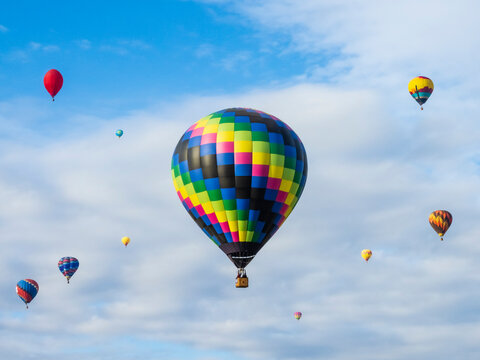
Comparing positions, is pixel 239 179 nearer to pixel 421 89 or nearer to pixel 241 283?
pixel 241 283

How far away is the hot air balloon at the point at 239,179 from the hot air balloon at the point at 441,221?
852 inches

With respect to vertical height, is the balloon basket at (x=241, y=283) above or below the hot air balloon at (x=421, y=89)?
below

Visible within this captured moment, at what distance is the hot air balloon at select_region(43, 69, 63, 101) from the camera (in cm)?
6209

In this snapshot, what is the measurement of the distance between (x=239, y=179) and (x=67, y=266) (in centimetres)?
3280

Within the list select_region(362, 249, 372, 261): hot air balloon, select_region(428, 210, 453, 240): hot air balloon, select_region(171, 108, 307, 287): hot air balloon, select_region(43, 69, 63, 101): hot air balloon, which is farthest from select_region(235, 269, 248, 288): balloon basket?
select_region(362, 249, 372, 261): hot air balloon

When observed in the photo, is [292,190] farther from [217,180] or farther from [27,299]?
[27,299]

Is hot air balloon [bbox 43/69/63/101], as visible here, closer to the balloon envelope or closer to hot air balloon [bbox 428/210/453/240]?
the balloon envelope

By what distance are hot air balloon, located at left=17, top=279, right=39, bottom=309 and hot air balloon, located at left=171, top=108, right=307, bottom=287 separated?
32774 millimetres

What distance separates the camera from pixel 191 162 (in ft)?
170

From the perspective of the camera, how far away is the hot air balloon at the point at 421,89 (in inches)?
2798

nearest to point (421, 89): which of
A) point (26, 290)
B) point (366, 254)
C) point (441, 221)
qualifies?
point (441, 221)

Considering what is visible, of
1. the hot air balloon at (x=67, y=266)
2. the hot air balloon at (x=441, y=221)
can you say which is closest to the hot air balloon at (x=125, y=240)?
the hot air balloon at (x=67, y=266)

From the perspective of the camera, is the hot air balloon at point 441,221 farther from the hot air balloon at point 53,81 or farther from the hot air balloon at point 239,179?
the hot air balloon at point 53,81

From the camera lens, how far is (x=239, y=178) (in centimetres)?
5072
